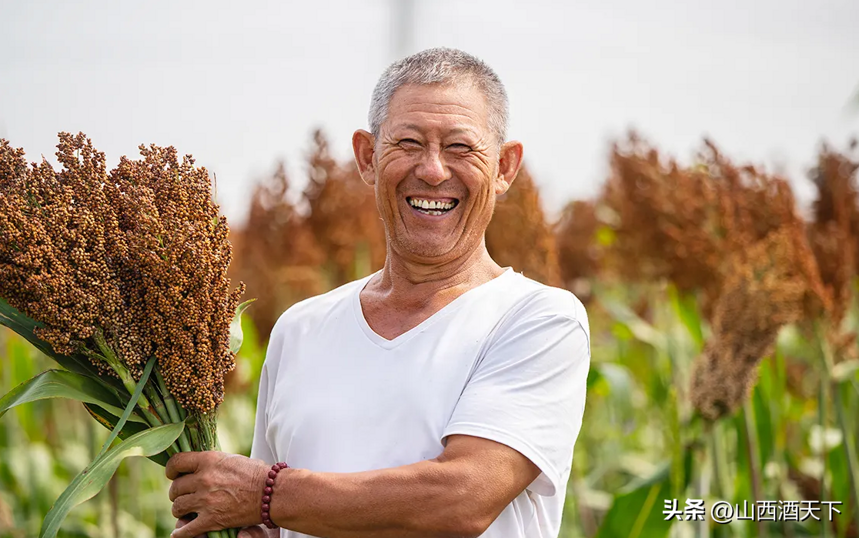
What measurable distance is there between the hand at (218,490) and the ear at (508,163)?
0.90 m

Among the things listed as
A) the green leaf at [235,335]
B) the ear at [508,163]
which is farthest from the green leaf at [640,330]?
the green leaf at [235,335]

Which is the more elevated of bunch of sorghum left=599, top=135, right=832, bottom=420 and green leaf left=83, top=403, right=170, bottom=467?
bunch of sorghum left=599, top=135, right=832, bottom=420

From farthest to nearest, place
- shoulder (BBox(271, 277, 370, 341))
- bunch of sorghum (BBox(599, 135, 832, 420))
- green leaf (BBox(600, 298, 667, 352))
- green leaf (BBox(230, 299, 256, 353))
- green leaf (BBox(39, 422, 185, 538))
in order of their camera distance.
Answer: green leaf (BBox(600, 298, 667, 352)) → bunch of sorghum (BBox(599, 135, 832, 420)) → shoulder (BBox(271, 277, 370, 341)) → green leaf (BBox(230, 299, 256, 353)) → green leaf (BBox(39, 422, 185, 538))

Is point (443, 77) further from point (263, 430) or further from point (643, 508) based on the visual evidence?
point (643, 508)

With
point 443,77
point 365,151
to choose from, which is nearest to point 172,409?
point 365,151

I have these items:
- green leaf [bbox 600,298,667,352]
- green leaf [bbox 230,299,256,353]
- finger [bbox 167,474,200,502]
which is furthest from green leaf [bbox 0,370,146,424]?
green leaf [bbox 600,298,667,352]

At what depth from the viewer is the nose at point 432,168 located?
2098mm

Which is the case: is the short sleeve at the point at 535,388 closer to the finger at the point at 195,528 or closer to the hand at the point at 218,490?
the hand at the point at 218,490

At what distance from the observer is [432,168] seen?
2.10m

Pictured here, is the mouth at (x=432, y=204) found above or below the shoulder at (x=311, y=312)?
above

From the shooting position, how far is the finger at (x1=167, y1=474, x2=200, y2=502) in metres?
1.90

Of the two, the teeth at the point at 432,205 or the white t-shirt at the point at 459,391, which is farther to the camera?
the teeth at the point at 432,205

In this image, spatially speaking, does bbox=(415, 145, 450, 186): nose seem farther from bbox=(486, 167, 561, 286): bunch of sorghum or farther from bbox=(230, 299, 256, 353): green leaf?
bbox=(486, 167, 561, 286): bunch of sorghum

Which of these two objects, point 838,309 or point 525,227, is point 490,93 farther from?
point 838,309
